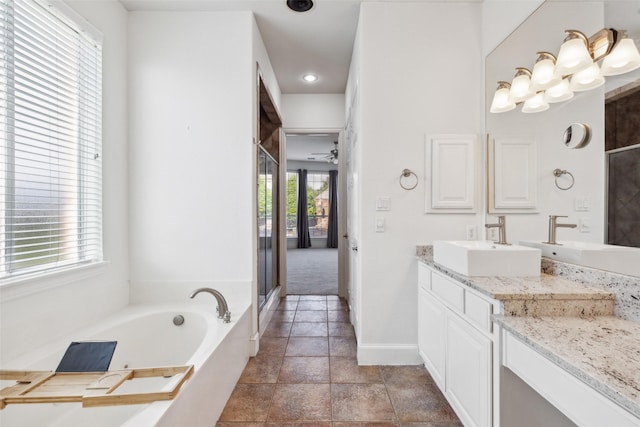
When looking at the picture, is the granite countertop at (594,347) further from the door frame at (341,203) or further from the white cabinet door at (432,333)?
the door frame at (341,203)

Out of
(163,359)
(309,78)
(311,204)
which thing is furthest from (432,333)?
(311,204)

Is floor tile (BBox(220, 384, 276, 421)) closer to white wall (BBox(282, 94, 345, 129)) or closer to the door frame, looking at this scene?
the door frame

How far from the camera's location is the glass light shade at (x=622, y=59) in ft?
3.80

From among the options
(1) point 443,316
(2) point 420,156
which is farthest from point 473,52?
(1) point 443,316

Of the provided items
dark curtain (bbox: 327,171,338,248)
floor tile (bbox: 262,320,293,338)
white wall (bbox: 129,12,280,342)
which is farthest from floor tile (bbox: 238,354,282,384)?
dark curtain (bbox: 327,171,338,248)

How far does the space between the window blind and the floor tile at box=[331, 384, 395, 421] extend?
1.84 m

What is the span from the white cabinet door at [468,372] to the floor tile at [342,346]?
3.10ft

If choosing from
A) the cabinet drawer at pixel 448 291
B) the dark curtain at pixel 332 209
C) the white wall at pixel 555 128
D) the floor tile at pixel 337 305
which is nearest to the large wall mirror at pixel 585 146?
the white wall at pixel 555 128

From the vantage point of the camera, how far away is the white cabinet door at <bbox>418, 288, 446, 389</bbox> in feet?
5.81

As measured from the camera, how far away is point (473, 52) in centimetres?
229

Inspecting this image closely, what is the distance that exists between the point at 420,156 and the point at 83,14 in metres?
2.47

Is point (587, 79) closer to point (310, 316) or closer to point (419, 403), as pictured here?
point (419, 403)

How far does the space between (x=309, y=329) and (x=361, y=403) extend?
1177 millimetres

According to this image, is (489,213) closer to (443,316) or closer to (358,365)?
(443,316)
